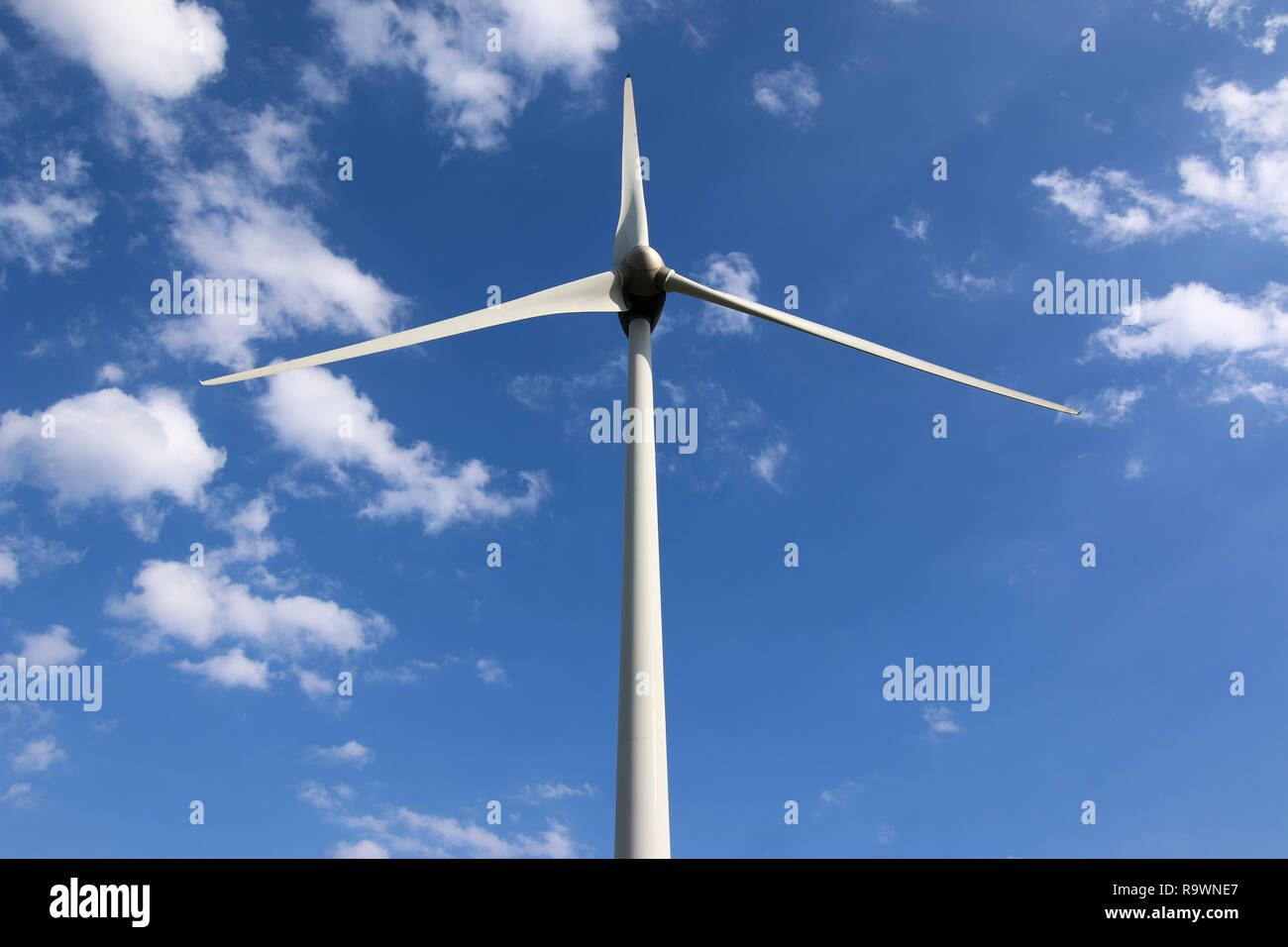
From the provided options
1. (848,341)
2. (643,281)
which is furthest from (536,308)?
(848,341)

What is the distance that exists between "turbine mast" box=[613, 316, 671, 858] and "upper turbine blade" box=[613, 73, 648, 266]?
6176 mm

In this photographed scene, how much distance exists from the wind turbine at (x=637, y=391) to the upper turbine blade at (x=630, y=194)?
5 centimetres

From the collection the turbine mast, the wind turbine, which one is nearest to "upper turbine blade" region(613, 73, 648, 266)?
the wind turbine

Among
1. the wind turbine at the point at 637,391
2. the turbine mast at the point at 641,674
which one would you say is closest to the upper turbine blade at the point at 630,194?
the wind turbine at the point at 637,391

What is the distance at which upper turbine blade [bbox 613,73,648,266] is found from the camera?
29.6m

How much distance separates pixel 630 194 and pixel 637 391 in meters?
8.87

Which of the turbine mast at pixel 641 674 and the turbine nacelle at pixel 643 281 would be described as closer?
the turbine mast at pixel 641 674

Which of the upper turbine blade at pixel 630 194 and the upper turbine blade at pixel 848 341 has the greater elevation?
the upper turbine blade at pixel 630 194

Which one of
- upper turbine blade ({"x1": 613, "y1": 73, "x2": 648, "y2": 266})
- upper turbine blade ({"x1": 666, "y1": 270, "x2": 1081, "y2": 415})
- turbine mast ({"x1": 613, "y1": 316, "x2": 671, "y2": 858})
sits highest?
upper turbine blade ({"x1": 613, "y1": 73, "x2": 648, "y2": 266})

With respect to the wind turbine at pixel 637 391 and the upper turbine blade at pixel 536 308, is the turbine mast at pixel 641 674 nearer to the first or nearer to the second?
the wind turbine at pixel 637 391

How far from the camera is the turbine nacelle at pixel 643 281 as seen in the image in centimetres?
2795

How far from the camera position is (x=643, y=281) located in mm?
27953

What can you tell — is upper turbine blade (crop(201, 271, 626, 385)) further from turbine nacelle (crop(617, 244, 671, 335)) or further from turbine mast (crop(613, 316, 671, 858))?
turbine mast (crop(613, 316, 671, 858))
